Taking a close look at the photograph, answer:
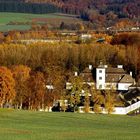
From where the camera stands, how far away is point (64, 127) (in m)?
22.2

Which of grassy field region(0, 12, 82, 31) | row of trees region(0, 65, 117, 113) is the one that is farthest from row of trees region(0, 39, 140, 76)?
grassy field region(0, 12, 82, 31)

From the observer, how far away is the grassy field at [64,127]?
19.1 meters

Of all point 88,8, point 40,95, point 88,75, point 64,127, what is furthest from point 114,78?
point 88,8

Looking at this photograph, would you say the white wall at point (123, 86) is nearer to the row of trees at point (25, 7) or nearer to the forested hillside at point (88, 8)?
the forested hillside at point (88, 8)

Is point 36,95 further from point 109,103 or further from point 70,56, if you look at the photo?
point 70,56

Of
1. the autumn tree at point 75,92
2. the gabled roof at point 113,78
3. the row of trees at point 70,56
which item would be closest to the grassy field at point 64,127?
the autumn tree at point 75,92

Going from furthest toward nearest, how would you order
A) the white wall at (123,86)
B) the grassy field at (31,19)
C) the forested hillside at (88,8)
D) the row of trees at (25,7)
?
1. the row of trees at (25,7)
2. the forested hillside at (88,8)
3. the grassy field at (31,19)
4. the white wall at (123,86)

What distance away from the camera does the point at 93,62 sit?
206 ft

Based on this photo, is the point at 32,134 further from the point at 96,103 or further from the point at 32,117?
the point at 96,103

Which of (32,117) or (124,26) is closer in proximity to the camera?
(32,117)

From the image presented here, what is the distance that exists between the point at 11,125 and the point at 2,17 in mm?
111698

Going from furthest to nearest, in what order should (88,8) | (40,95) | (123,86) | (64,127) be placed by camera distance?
(88,8) < (123,86) < (40,95) < (64,127)

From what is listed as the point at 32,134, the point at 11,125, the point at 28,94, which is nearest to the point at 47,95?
the point at 28,94

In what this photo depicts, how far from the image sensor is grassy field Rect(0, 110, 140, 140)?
752 inches
